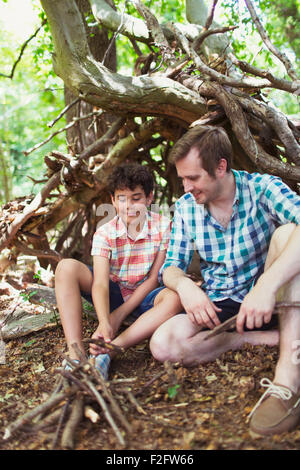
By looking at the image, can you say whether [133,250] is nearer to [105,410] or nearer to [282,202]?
[282,202]

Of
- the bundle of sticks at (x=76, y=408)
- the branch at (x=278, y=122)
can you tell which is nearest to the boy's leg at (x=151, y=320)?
the bundle of sticks at (x=76, y=408)

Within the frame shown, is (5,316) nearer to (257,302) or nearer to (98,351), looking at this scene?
(98,351)

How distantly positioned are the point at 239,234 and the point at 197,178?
15.6 inches

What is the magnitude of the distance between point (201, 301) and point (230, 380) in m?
0.40

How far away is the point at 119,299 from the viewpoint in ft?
9.25

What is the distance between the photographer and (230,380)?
6.64 feet

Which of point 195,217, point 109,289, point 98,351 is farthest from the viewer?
point 109,289

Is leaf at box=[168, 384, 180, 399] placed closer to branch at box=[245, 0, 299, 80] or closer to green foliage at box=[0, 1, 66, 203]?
branch at box=[245, 0, 299, 80]

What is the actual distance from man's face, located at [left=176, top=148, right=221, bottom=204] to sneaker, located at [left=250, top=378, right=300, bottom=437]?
102 centimetres

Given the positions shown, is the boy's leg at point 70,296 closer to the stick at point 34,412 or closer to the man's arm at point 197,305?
the stick at point 34,412

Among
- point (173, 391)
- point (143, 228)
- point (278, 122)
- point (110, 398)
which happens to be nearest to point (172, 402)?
point (173, 391)

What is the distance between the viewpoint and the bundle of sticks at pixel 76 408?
1674 mm

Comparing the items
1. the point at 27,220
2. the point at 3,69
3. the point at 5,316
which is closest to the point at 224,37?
the point at 27,220

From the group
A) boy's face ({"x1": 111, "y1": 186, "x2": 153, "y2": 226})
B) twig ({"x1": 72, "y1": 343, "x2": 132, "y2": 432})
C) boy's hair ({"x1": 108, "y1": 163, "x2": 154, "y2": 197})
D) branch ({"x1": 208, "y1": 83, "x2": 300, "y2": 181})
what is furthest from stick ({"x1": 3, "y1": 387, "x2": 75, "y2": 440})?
branch ({"x1": 208, "y1": 83, "x2": 300, "y2": 181})
